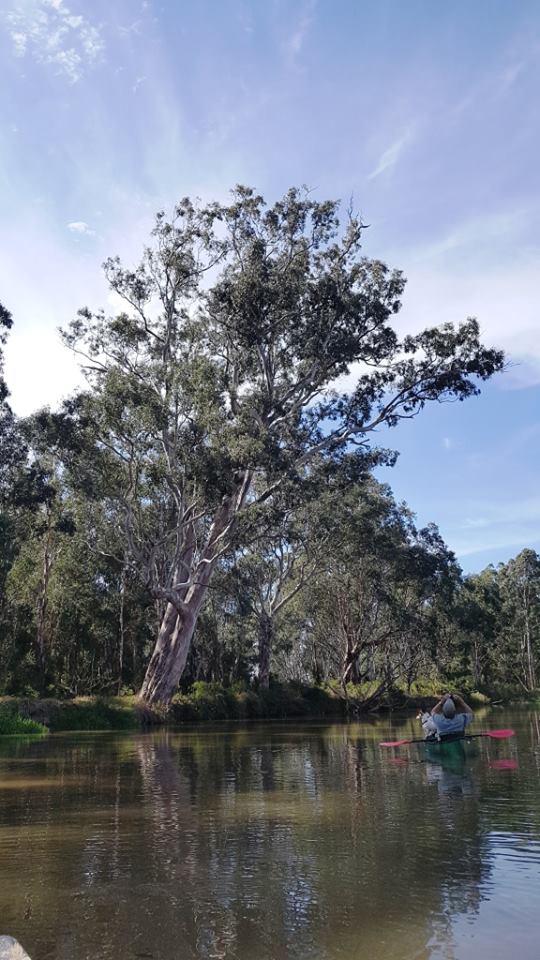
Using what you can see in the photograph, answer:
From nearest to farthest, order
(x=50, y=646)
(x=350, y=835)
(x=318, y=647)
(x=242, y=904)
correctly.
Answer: (x=242, y=904), (x=350, y=835), (x=50, y=646), (x=318, y=647)

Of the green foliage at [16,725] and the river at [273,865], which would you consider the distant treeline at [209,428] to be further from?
the river at [273,865]

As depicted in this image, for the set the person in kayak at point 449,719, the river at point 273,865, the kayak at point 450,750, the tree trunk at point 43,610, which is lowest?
the kayak at point 450,750

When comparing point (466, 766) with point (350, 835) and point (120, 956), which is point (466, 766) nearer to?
point (350, 835)

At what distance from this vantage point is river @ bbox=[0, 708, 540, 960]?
4414 millimetres

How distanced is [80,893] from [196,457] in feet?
74.6

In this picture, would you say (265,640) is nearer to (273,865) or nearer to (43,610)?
(43,610)

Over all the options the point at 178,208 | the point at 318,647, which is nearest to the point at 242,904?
the point at 178,208

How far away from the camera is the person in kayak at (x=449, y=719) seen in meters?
17.9

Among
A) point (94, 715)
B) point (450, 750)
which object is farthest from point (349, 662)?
point (450, 750)

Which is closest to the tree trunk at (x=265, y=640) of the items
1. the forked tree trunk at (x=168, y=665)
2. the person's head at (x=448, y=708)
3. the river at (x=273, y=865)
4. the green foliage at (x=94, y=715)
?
the forked tree trunk at (x=168, y=665)

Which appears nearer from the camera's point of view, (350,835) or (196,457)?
(350,835)

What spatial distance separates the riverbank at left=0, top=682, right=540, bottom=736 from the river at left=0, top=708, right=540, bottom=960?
1472 centimetres

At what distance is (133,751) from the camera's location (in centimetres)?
1811

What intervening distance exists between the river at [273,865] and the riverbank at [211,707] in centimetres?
1472
